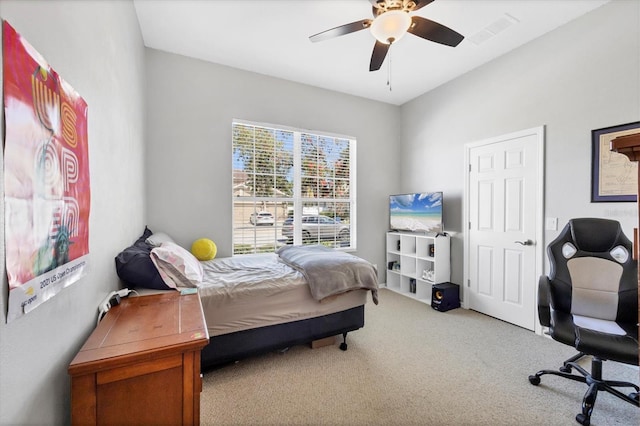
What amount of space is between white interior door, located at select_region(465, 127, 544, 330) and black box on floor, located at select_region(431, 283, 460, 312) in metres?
0.16

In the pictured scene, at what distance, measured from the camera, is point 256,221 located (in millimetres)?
3691

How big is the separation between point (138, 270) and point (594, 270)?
10.9ft

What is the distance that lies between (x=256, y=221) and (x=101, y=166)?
2301mm

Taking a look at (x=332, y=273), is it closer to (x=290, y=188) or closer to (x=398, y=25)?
(x=290, y=188)

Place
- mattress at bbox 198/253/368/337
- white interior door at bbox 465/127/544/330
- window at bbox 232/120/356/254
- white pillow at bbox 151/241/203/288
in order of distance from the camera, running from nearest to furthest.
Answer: white pillow at bbox 151/241/203/288 < mattress at bbox 198/253/368/337 < white interior door at bbox 465/127/544/330 < window at bbox 232/120/356/254

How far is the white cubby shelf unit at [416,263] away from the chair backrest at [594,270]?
159 cm

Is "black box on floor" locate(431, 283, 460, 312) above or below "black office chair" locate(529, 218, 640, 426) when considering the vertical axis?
below

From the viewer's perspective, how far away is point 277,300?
219 centimetres

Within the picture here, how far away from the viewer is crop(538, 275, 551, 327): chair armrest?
189cm

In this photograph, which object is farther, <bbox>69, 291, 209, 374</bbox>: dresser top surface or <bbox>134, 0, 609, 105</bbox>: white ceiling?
<bbox>134, 0, 609, 105</bbox>: white ceiling

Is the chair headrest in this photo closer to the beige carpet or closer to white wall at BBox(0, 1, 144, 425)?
the beige carpet

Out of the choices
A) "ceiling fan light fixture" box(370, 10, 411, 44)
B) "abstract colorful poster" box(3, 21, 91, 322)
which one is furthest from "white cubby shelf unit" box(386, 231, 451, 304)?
"abstract colorful poster" box(3, 21, 91, 322)

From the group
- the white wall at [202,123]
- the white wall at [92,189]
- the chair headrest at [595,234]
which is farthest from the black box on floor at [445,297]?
the white wall at [92,189]

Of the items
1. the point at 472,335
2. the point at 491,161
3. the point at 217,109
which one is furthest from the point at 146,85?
the point at 472,335
